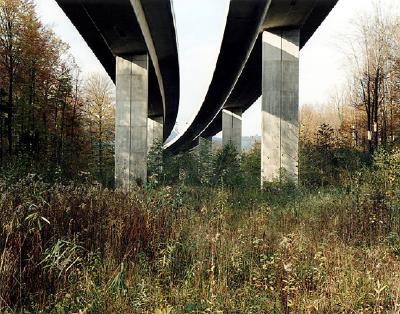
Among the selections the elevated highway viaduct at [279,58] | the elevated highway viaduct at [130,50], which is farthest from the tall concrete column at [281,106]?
the elevated highway viaduct at [130,50]

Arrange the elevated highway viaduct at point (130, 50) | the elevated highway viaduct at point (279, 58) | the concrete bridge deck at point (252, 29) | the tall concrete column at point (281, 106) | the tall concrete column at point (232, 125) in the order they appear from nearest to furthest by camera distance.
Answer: the elevated highway viaduct at point (130, 50) → the concrete bridge deck at point (252, 29) → the elevated highway viaduct at point (279, 58) → the tall concrete column at point (281, 106) → the tall concrete column at point (232, 125)

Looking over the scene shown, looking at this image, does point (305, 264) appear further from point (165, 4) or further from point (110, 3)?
point (165, 4)

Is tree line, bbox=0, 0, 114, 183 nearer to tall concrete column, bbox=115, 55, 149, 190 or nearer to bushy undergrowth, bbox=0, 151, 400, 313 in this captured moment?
tall concrete column, bbox=115, 55, 149, 190

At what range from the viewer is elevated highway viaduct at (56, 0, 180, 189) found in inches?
486

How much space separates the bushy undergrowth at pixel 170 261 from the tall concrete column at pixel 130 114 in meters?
10.5

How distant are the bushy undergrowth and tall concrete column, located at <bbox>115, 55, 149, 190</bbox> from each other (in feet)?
34.4

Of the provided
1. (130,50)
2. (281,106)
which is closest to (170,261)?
(281,106)

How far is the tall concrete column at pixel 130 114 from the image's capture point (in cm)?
1648

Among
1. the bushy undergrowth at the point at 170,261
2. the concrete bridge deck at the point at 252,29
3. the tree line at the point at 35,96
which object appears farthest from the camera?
the tree line at the point at 35,96

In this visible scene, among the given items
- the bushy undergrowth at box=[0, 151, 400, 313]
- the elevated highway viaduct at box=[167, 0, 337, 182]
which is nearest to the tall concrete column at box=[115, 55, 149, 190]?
the elevated highway viaduct at box=[167, 0, 337, 182]

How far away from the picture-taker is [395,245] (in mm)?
5254

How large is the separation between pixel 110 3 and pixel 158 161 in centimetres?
696

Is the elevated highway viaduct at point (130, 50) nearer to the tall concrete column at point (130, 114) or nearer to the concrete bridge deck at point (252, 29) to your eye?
the tall concrete column at point (130, 114)

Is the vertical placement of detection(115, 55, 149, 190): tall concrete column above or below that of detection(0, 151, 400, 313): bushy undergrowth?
above
